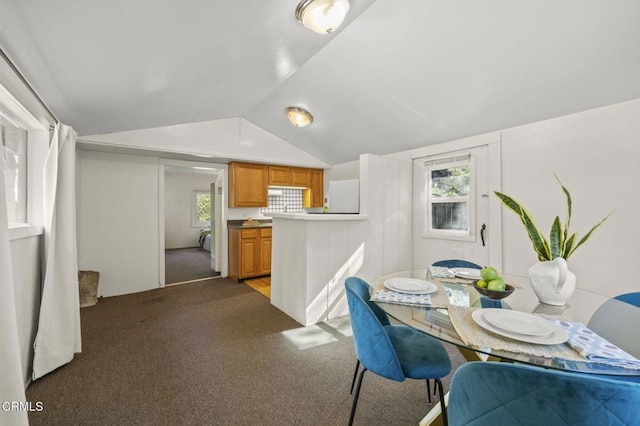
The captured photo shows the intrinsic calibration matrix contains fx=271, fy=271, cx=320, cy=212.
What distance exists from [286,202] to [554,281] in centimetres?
460

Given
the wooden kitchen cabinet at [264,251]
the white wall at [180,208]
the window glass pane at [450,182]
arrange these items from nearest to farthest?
the window glass pane at [450,182], the wooden kitchen cabinet at [264,251], the white wall at [180,208]

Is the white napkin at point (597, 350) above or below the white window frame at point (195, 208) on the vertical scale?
below

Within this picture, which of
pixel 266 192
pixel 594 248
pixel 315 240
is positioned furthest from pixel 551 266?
pixel 266 192

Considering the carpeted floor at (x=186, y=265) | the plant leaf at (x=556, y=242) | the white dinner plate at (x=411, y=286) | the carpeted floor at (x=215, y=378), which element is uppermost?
the plant leaf at (x=556, y=242)

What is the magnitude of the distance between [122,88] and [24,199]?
1.16m

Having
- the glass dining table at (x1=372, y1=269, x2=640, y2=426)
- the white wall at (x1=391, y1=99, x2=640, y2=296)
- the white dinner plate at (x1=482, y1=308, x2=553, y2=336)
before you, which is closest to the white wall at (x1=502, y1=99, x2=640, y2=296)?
the white wall at (x1=391, y1=99, x2=640, y2=296)

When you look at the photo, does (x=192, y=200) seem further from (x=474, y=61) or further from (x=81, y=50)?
(x=474, y=61)

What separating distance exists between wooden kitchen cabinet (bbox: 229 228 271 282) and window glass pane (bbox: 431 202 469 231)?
107 inches

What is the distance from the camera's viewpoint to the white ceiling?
155 centimetres

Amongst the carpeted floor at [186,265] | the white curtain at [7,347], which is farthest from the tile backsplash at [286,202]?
the white curtain at [7,347]

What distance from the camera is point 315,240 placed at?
9.38 feet

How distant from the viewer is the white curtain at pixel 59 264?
2.03 metres

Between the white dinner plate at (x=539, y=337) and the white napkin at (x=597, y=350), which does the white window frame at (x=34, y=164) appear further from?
the white napkin at (x=597, y=350)

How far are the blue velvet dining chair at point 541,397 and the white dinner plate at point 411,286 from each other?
69 cm
